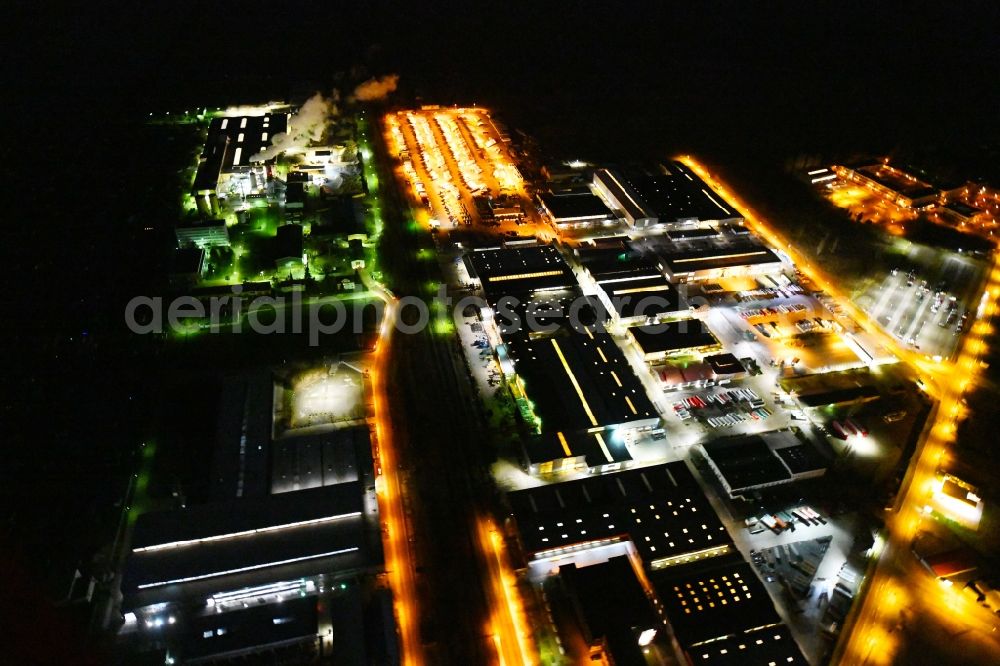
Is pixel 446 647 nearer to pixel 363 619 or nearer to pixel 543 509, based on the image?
pixel 363 619

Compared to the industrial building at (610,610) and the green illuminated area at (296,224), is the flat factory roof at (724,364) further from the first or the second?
the green illuminated area at (296,224)

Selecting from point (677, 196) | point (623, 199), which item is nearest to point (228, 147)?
point (623, 199)

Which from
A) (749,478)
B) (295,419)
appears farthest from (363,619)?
(749,478)

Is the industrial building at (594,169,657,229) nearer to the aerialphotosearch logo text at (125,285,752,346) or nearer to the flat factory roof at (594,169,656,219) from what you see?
the flat factory roof at (594,169,656,219)

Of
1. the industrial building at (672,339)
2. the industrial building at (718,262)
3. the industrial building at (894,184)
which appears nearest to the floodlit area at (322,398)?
the industrial building at (672,339)

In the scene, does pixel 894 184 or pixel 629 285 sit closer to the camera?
pixel 629 285

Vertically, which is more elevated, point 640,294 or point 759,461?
point 640,294

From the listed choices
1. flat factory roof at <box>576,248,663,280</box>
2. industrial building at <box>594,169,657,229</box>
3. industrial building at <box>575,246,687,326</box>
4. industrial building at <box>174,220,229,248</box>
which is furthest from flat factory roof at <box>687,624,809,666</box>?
industrial building at <box>174,220,229,248</box>

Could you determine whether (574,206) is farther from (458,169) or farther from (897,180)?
(897,180)
